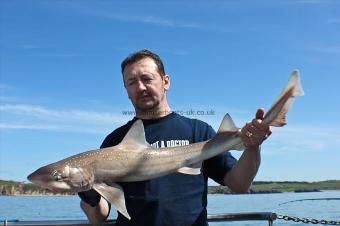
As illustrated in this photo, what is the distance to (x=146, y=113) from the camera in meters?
4.94

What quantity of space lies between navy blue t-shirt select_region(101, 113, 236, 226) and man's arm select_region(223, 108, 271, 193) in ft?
0.43

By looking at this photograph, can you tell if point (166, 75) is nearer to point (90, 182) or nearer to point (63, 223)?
point (90, 182)

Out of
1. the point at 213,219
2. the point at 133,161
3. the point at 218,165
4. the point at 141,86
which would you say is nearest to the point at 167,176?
the point at 133,161

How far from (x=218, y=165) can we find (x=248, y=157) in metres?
0.48

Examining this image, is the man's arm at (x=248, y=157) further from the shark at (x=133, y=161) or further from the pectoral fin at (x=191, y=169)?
the pectoral fin at (x=191, y=169)

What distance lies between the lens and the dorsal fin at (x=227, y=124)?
13.5ft

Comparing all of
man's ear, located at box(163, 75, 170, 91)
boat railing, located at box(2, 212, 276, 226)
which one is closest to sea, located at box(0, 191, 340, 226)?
boat railing, located at box(2, 212, 276, 226)

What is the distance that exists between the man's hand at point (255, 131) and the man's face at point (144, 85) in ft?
3.74

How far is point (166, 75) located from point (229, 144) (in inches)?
53.7

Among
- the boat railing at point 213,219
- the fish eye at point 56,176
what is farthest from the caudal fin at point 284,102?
the boat railing at point 213,219

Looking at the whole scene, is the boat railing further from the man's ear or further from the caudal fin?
the caudal fin

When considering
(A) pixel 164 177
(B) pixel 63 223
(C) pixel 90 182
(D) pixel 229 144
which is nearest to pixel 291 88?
(D) pixel 229 144

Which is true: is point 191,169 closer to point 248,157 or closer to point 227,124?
point 227,124

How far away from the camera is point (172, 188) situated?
177 inches
